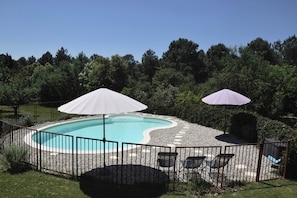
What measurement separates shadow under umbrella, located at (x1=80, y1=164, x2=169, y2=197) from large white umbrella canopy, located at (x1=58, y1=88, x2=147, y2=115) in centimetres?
178

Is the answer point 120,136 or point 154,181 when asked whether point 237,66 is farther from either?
point 154,181

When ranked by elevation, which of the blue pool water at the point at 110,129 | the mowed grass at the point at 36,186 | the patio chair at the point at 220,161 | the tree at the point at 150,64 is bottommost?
the blue pool water at the point at 110,129

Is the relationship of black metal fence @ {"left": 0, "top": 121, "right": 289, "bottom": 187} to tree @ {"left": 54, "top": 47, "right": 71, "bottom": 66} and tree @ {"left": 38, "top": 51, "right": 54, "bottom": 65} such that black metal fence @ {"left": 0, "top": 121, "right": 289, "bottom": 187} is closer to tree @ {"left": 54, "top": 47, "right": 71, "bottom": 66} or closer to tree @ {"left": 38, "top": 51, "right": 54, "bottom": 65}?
tree @ {"left": 54, "top": 47, "right": 71, "bottom": 66}

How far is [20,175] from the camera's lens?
6961mm

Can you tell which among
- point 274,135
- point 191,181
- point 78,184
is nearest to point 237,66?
point 274,135

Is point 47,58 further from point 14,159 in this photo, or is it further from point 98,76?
point 14,159

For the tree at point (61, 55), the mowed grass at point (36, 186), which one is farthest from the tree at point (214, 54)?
the mowed grass at point (36, 186)

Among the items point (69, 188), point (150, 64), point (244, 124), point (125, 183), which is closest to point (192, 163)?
point (125, 183)

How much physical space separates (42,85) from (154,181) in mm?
21953

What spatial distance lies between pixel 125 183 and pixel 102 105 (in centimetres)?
232

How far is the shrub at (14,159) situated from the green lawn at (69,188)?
Answer: 28cm

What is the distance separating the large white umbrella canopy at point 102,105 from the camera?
6.07 m

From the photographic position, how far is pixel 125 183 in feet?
21.5

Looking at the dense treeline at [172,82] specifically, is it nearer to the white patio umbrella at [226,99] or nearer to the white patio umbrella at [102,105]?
the white patio umbrella at [226,99]
